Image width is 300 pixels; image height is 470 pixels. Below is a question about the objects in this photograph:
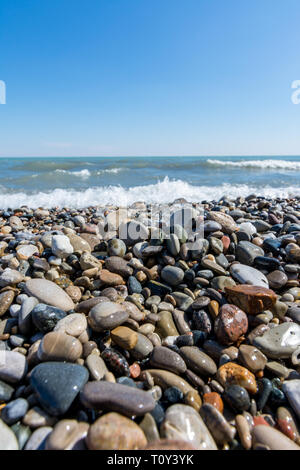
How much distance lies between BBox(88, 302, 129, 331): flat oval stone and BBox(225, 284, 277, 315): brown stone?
0.90 m

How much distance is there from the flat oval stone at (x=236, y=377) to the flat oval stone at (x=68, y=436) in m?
0.81

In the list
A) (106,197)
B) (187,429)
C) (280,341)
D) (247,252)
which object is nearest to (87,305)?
(187,429)

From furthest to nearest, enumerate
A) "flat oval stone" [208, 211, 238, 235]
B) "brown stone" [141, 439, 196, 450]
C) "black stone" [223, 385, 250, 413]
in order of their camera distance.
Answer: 1. "flat oval stone" [208, 211, 238, 235]
2. "black stone" [223, 385, 250, 413]
3. "brown stone" [141, 439, 196, 450]

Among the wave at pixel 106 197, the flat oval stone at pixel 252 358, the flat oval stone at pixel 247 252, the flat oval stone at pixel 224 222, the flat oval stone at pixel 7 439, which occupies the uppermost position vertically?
the wave at pixel 106 197

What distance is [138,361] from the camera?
1.63m

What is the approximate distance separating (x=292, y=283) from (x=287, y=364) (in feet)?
3.00

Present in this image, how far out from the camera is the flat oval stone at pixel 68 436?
1.05 m

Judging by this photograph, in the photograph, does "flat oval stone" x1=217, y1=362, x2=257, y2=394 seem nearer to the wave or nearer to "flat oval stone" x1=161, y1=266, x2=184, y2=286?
"flat oval stone" x1=161, y1=266, x2=184, y2=286

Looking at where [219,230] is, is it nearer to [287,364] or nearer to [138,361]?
[287,364]

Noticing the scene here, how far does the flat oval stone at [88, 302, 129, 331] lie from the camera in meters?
1.67

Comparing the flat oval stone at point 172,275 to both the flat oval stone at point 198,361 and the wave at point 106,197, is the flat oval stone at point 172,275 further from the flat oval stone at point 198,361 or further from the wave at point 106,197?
the wave at point 106,197

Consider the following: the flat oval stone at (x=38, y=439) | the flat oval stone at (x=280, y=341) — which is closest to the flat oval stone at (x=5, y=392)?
the flat oval stone at (x=38, y=439)

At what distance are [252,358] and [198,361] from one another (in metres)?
0.34

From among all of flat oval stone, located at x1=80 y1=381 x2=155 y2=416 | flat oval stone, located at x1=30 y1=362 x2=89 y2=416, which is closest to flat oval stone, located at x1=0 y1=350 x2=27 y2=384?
flat oval stone, located at x1=30 y1=362 x2=89 y2=416
